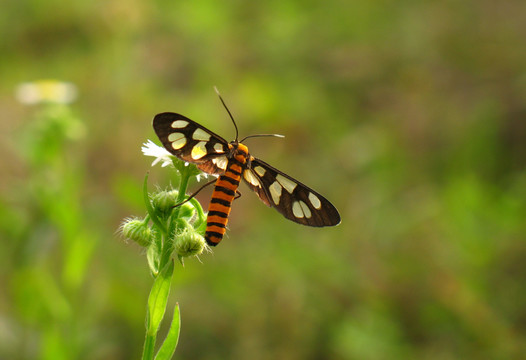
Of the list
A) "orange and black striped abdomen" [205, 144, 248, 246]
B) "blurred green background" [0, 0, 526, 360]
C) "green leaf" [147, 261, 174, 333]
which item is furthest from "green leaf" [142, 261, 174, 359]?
"blurred green background" [0, 0, 526, 360]

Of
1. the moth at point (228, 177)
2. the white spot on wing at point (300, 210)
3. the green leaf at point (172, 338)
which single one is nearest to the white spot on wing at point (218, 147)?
the moth at point (228, 177)

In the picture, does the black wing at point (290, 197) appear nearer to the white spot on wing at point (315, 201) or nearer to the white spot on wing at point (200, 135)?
the white spot on wing at point (315, 201)

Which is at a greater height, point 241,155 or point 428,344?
point 428,344

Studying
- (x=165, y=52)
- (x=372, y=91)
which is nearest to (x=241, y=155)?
(x=372, y=91)

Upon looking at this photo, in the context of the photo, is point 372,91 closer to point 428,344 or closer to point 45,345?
point 428,344

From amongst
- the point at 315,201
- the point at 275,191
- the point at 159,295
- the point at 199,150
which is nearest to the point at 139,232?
the point at 159,295

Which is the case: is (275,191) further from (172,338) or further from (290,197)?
(172,338)

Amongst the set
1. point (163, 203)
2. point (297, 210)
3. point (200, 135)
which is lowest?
point (163, 203)
